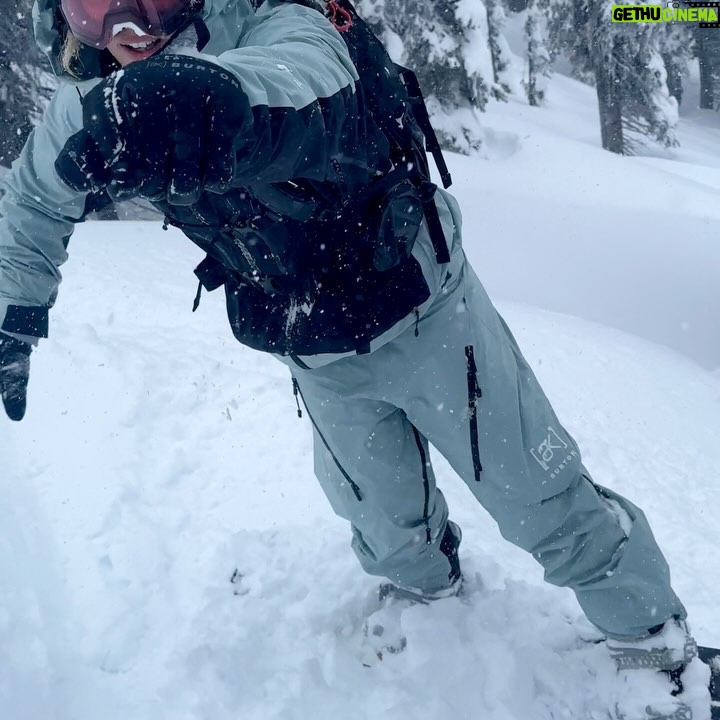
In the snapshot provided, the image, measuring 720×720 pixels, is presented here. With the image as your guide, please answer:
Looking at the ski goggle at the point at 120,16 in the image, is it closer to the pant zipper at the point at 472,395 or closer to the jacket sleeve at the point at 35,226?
the jacket sleeve at the point at 35,226

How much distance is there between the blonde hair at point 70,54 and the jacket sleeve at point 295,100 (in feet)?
1.54

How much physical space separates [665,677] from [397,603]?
99 cm

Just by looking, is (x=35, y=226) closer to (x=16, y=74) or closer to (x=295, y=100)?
(x=295, y=100)

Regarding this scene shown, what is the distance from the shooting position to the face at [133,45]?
5.17 feet

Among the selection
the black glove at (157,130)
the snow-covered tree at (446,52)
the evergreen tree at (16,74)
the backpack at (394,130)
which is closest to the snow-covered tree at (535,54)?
the snow-covered tree at (446,52)

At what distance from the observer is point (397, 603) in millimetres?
2719

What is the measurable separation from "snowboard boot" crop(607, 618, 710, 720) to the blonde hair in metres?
2.39

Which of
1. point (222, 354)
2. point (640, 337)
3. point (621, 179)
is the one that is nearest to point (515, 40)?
point (621, 179)

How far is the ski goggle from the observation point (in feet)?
5.04

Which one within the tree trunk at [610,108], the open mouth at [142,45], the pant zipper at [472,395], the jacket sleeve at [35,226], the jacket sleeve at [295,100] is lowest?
the tree trunk at [610,108]

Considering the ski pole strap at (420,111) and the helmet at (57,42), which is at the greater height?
the helmet at (57,42)

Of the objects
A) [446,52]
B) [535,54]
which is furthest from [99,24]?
[535,54]

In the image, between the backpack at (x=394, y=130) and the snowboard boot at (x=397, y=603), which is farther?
the snowboard boot at (x=397, y=603)

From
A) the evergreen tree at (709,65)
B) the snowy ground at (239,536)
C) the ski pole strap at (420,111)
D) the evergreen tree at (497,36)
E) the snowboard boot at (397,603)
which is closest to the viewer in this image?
the ski pole strap at (420,111)
